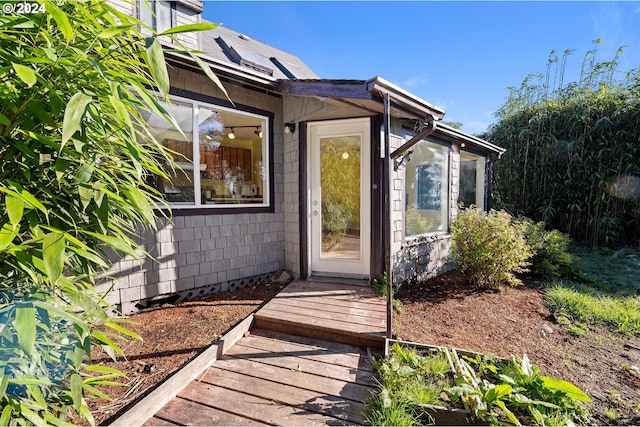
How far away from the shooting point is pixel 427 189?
16.4ft

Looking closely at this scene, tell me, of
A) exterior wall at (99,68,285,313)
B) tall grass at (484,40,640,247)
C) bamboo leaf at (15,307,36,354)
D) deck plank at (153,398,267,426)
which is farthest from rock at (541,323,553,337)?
tall grass at (484,40,640,247)

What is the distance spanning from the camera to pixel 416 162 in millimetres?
4703

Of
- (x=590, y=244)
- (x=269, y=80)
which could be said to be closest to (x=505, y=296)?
(x=269, y=80)

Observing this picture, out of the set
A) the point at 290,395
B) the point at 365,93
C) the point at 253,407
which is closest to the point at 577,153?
the point at 365,93

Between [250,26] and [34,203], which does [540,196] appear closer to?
[250,26]

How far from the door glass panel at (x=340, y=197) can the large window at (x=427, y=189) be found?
936 millimetres

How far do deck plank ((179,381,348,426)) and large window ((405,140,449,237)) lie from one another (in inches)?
123

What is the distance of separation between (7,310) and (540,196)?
9703 millimetres

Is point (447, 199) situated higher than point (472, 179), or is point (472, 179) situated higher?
point (472, 179)

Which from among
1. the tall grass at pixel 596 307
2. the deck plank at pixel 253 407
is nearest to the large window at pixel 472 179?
the tall grass at pixel 596 307

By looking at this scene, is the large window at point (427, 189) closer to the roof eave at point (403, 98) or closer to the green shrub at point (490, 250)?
the green shrub at point (490, 250)

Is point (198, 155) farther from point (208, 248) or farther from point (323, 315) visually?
point (323, 315)

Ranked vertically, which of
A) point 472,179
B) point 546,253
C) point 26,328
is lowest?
point 546,253

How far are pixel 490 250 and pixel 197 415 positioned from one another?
400cm
